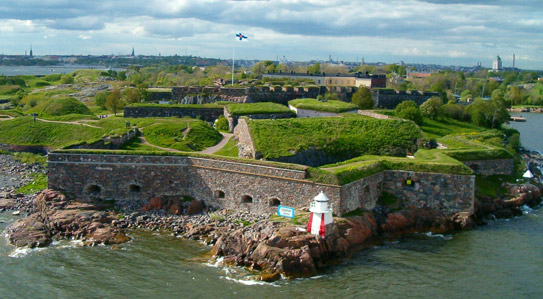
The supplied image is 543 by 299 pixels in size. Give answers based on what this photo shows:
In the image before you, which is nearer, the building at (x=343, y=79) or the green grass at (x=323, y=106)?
the green grass at (x=323, y=106)

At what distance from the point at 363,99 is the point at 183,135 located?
18.9 m

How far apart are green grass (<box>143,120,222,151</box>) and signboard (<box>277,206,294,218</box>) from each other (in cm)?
958

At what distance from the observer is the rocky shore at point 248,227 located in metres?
22.0

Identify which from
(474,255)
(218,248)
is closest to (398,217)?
(474,255)

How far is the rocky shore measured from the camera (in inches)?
864

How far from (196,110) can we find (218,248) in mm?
20459

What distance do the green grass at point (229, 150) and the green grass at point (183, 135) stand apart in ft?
3.61

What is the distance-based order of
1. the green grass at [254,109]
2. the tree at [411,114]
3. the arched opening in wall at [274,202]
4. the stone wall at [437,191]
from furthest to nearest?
the tree at [411,114], the green grass at [254,109], the stone wall at [437,191], the arched opening in wall at [274,202]

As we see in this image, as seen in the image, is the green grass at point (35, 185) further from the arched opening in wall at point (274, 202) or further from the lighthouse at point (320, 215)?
the lighthouse at point (320, 215)

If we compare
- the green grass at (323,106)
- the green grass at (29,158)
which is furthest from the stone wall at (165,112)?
the green grass at (29,158)

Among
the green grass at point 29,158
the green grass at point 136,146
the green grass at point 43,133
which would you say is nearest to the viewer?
the green grass at point 136,146

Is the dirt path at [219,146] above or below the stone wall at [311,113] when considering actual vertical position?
below

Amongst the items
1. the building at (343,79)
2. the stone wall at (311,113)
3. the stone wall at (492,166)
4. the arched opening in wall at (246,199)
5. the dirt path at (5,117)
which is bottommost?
the arched opening in wall at (246,199)

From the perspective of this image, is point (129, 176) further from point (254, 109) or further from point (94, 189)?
point (254, 109)
